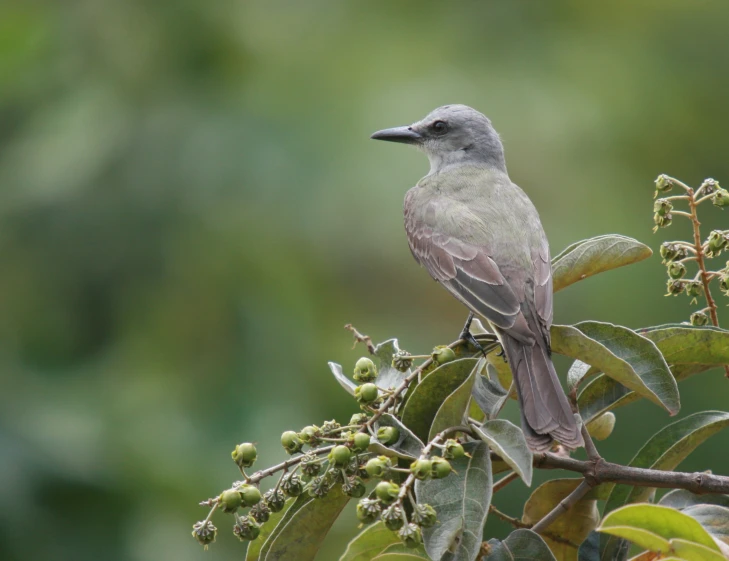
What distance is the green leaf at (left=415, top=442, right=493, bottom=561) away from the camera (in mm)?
1922

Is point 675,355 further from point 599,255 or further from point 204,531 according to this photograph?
point 204,531

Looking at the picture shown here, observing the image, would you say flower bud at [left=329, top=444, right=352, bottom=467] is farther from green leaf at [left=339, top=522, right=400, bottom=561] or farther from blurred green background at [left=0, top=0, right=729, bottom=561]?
blurred green background at [left=0, top=0, right=729, bottom=561]

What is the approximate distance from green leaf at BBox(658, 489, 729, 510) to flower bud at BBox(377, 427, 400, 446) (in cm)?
74

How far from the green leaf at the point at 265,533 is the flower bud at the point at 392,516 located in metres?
0.52

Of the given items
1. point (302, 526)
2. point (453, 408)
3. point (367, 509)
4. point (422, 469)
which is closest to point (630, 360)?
point (453, 408)

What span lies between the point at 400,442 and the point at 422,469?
0.95ft

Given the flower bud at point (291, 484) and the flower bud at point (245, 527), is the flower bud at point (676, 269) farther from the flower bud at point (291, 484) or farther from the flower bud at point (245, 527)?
the flower bud at point (245, 527)

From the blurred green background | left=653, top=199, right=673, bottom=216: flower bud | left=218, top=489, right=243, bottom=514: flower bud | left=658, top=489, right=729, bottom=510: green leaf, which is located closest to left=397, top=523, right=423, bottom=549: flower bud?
left=218, top=489, right=243, bottom=514: flower bud

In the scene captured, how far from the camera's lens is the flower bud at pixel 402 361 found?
243cm

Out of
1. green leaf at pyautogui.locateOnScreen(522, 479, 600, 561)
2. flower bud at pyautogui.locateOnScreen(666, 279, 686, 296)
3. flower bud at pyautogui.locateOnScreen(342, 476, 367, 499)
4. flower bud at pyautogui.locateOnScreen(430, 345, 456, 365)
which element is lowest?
green leaf at pyautogui.locateOnScreen(522, 479, 600, 561)

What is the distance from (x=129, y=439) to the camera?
4.95 metres

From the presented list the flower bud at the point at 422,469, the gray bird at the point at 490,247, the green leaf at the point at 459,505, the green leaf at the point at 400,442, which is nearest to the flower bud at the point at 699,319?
the gray bird at the point at 490,247

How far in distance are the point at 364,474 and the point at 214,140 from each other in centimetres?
466

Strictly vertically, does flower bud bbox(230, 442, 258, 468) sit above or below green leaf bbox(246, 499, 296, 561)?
above
